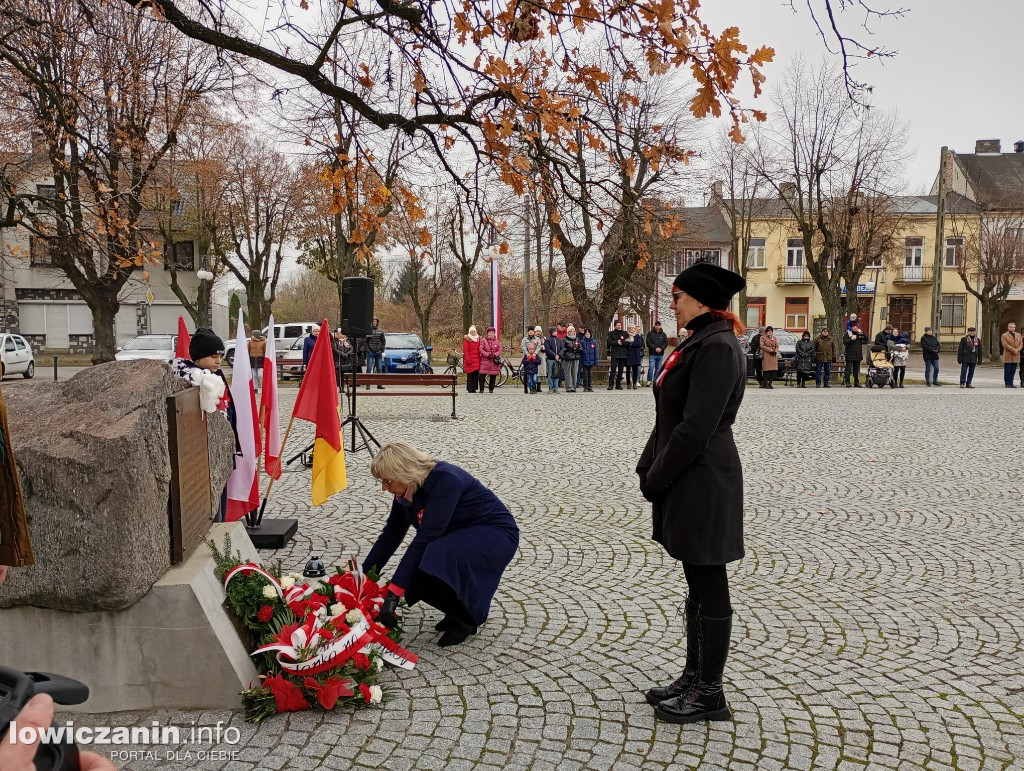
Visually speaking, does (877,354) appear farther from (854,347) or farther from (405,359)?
(405,359)

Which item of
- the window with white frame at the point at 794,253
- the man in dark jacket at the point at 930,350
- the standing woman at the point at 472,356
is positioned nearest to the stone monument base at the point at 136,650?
the standing woman at the point at 472,356

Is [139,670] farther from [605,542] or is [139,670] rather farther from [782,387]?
[782,387]

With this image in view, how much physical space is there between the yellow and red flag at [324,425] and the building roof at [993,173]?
47.9 m

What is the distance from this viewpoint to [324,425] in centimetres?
670

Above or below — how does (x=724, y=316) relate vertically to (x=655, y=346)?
above

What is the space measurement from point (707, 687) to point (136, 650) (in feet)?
8.19

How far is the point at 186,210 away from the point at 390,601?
1431 inches

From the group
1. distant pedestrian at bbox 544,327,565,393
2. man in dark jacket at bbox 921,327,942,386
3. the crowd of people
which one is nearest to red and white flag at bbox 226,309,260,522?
distant pedestrian at bbox 544,327,565,393

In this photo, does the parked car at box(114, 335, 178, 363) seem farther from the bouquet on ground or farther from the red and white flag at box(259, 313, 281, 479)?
the bouquet on ground

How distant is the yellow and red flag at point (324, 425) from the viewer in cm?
659

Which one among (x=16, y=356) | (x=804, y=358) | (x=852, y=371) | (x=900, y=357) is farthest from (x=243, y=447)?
(x=16, y=356)

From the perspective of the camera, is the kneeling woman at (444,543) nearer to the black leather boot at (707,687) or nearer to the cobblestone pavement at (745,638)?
the cobblestone pavement at (745,638)

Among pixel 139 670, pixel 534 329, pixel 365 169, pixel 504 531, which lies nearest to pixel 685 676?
pixel 504 531

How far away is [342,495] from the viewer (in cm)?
819
